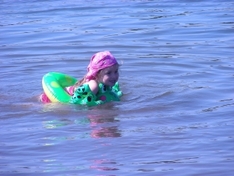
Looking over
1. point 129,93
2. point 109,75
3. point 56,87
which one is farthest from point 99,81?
point 129,93

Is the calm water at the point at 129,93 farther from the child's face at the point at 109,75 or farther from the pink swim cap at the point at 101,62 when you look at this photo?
the pink swim cap at the point at 101,62

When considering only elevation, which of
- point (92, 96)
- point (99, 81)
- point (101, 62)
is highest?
point (101, 62)

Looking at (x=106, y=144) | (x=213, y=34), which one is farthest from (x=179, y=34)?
(x=106, y=144)

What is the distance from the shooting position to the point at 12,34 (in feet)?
46.9

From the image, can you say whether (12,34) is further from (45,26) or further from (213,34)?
(213,34)

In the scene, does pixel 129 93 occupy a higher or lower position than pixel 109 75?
lower

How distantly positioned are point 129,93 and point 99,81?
2.67 ft

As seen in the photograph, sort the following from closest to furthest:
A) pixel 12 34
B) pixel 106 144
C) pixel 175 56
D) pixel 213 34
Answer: pixel 106 144
pixel 175 56
pixel 213 34
pixel 12 34

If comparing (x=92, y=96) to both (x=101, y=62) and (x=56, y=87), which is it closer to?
(x=101, y=62)

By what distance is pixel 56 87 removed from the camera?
348 inches

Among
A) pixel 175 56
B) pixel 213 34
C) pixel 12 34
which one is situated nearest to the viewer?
pixel 175 56

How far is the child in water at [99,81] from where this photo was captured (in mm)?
8500

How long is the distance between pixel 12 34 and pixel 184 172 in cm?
887

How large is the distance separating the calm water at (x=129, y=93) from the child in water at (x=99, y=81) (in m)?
0.14
